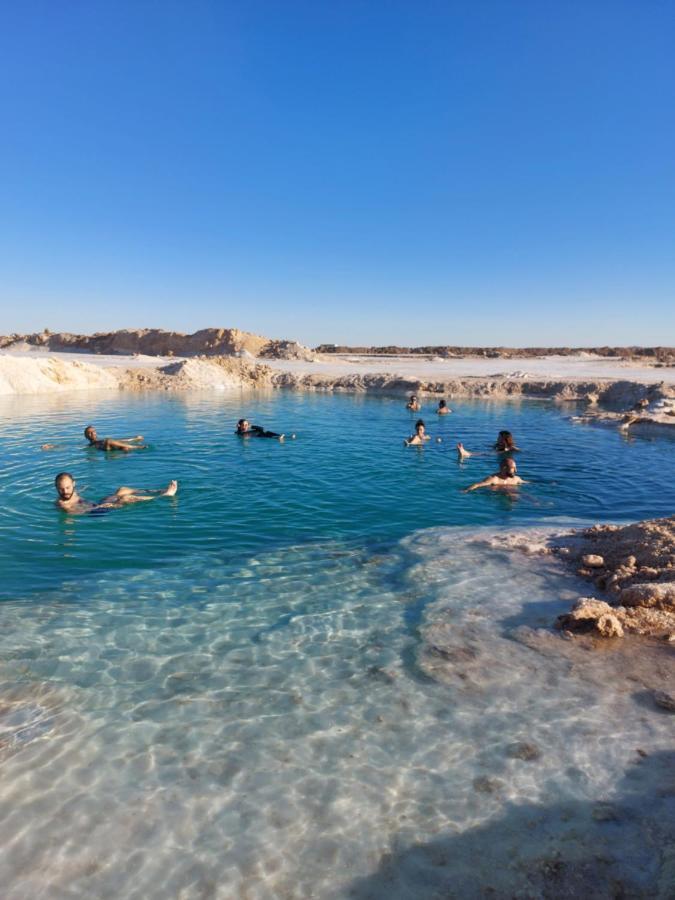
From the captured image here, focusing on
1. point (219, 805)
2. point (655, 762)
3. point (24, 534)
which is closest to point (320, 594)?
point (219, 805)

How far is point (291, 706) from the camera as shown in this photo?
4.61m

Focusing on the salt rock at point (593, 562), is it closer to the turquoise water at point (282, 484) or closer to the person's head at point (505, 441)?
the turquoise water at point (282, 484)

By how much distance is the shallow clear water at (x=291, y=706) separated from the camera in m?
3.24

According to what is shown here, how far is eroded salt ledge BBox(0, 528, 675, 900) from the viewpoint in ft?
10.3

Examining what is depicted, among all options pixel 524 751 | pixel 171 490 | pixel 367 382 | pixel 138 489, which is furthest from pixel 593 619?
pixel 367 382

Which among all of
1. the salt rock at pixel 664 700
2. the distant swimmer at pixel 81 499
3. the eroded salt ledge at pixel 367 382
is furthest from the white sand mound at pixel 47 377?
the salt rock at pixel 664 700

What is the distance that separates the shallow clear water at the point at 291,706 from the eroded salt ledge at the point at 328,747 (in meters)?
0.02

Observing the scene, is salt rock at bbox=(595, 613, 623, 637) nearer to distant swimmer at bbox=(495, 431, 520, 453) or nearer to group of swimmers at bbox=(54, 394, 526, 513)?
group of swimmers at bbox=(54, 394, 526, 513)

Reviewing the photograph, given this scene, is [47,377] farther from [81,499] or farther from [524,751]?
[524,751]

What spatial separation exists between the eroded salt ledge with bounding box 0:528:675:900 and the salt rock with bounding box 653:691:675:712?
7cm

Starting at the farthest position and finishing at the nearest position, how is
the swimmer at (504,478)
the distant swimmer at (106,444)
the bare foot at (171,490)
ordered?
the distant swimmer at (106,444) → the swimmer at (504,478) → the bare foot at (171,490)

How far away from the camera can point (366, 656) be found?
5.35 meters

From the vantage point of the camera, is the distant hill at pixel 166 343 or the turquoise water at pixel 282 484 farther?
the distant hill at pixel 166 343

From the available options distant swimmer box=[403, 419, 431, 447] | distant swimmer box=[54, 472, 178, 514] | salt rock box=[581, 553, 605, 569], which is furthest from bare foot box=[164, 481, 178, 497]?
distant swimmer box=[403, 419, 431, 447]
